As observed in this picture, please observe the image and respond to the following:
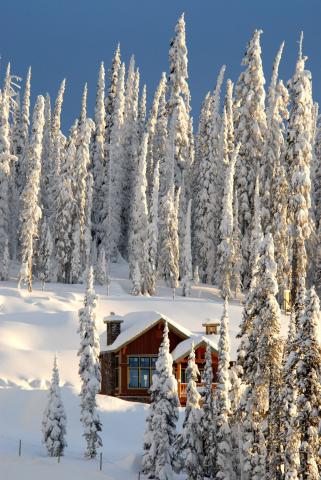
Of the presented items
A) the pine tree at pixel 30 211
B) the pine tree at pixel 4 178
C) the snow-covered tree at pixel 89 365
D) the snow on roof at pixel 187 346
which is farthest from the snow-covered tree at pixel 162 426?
the pine tree at pixel 4 178

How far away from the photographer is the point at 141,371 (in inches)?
2036

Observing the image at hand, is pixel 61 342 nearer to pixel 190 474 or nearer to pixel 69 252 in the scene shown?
pixel 69 252

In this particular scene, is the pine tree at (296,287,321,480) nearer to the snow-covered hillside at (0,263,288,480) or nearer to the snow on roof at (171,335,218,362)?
the snow-covered hillside at (0,263,288,480)

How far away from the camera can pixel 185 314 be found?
6875 cm

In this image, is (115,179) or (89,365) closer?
(89,365)

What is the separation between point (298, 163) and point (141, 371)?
23.5 meters

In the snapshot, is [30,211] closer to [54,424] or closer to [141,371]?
[141,371]

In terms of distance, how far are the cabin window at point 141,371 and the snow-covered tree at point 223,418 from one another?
15.0 m

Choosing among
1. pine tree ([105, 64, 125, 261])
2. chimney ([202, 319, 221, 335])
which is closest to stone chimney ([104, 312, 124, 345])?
chimney ([202, 319, 221, 335])

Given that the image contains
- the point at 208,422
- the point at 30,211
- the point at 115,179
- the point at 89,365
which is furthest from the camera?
the point at 115,179

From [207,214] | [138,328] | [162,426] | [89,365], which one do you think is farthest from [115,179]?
[162,426]

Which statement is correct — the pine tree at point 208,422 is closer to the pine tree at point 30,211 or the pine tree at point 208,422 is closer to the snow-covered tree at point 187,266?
the pine tree at point 30,211

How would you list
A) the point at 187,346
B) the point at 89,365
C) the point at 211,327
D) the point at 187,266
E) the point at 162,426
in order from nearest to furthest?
the point at 162,426 → the point at 89,365 → the point at 187,346 → the point at 211,327 → the point at 187,266

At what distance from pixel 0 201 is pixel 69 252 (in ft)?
28.8
